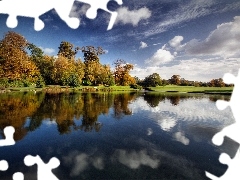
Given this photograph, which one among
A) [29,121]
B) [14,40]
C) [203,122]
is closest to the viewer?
[29,121]

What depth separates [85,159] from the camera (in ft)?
14.7

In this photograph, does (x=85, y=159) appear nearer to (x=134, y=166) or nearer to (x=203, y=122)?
(x=134, y=166)

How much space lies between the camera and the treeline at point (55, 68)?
565 inches

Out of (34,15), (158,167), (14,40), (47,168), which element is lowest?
(158,167)

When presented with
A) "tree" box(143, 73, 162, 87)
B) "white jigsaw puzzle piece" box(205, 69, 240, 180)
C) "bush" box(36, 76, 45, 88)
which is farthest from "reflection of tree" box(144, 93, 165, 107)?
"tree" box(143, 73, 162, 87)

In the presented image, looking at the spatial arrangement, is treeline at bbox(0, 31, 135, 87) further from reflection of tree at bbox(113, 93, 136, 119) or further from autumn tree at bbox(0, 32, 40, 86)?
reflection of tree at bbox(113, 93, 136, 119)

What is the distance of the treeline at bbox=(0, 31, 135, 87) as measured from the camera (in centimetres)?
1435

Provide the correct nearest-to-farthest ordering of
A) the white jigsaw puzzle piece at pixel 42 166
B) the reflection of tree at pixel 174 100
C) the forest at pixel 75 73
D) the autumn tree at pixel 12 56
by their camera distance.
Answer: the white jigsaw puzzle piece at pixel 42 166, the autumn tree at pixel 12 56, the reflection of tree at pixel 174 100, the forest at pixel 75 73

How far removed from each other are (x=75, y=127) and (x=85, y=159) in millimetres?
2562

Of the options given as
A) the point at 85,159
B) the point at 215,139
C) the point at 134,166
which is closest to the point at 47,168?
the point at 85,159

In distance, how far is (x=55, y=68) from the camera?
90.8ft

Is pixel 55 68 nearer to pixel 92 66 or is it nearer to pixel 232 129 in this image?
pixel 92 66

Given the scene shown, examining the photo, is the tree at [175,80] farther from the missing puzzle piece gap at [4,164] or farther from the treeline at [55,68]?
the missing puzzle piece gap at [4,164]

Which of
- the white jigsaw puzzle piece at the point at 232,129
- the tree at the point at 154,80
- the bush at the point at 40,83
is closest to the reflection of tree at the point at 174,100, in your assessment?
the white jigsaw puzzle piece at the point at 232,129
